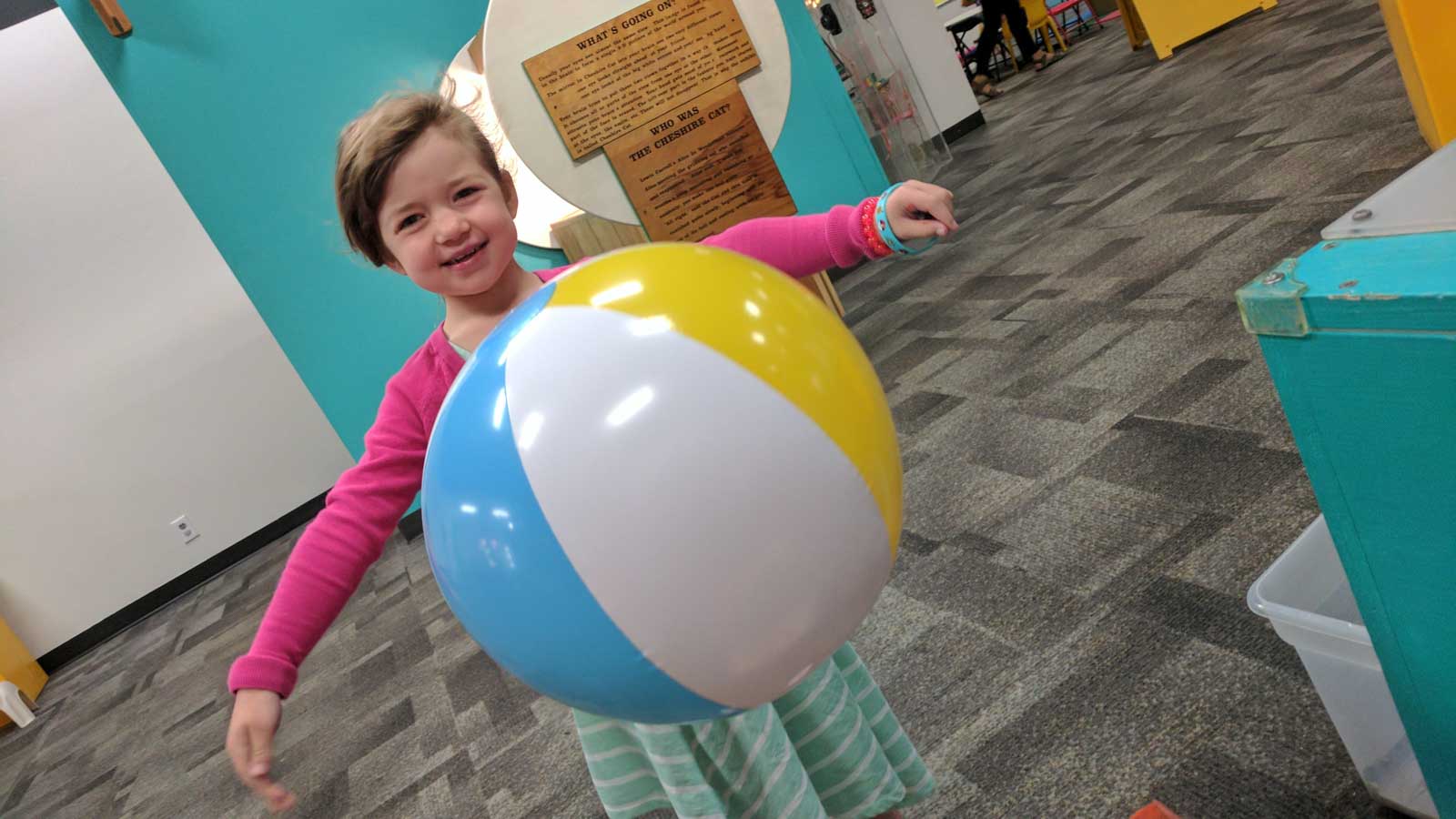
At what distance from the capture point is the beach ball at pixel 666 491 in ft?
1.97

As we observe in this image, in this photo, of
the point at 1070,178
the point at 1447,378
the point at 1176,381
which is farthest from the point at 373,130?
the point at 1070,178

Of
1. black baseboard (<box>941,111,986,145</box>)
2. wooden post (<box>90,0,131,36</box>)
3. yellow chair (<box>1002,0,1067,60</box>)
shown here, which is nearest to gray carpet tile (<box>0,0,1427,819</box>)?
black baseboard (<box>941,111,986,145</box>)

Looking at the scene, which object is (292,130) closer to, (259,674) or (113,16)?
(113,16)

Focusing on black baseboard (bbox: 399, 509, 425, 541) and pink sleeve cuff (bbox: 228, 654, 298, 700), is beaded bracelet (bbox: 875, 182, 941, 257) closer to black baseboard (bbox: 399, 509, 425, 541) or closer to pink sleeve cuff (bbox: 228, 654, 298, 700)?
pink sleeve cuff (bbox: 228, 654, 298, 700)

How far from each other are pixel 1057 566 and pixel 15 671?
17.2 feet

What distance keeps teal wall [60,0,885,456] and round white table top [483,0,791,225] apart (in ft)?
3.94

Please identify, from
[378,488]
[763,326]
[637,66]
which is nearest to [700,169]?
[637,66]

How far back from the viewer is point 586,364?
2.08ft

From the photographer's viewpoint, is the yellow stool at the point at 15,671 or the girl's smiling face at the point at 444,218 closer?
the girl's smiling face at the point at 444,218

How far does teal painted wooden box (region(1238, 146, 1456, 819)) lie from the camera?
2.07ft

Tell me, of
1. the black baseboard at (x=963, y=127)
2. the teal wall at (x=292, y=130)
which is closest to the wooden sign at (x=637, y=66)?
the teal wall at (x=292, y=130)

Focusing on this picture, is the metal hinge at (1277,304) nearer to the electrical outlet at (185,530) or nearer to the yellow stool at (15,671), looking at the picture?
the yellow stool at (15,671)

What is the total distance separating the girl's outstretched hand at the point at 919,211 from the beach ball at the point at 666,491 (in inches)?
12.1

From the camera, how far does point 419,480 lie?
1.07m
